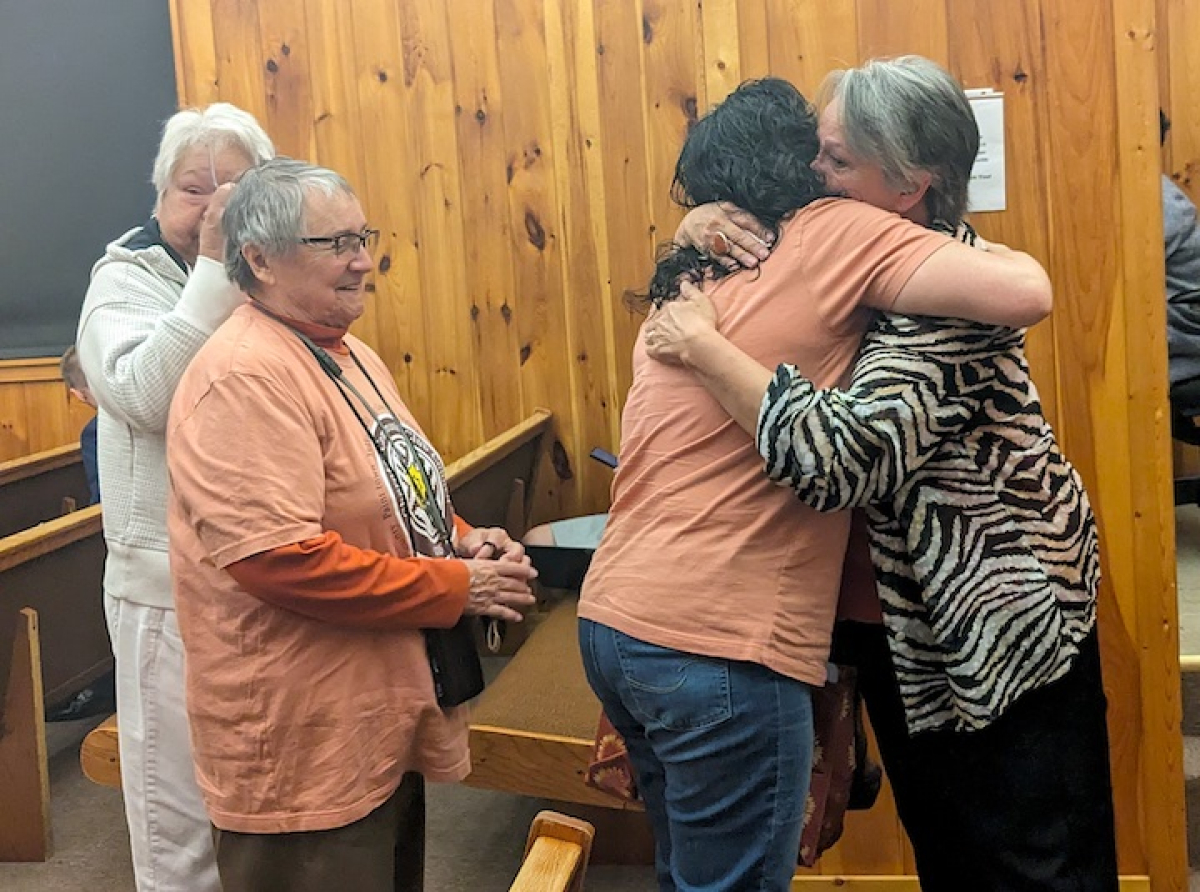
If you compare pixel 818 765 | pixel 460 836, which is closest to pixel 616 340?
pixel 460 836

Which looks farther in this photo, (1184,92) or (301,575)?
(1184,92)

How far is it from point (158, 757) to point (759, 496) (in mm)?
896

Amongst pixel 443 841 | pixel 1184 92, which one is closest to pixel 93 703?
pixel 443 841

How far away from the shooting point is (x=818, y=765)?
1.35 m

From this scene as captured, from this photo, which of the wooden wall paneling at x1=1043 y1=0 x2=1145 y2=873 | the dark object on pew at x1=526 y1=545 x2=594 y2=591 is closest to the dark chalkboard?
the dark object on pew at x1=526 y1=545 x2=594 y2=591

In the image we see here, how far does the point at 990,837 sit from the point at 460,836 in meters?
1.50

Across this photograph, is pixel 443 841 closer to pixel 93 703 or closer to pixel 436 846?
pixel 436 846

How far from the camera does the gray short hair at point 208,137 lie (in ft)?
5.20

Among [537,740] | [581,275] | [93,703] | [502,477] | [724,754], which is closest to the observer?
[724,754]

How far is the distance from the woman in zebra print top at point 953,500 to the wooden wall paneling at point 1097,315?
75 cm

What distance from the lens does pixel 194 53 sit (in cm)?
284

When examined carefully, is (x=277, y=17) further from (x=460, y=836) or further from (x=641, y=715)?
(x=641, y=715)

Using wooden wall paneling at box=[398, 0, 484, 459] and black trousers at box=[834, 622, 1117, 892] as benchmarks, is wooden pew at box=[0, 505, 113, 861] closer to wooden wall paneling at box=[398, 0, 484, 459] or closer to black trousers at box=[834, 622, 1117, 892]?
wooden wall paneling at box=[398, 0, 484, 459]

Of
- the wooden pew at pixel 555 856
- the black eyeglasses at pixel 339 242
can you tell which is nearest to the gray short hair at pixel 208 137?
the black eyeglasses at pixel 339 242
